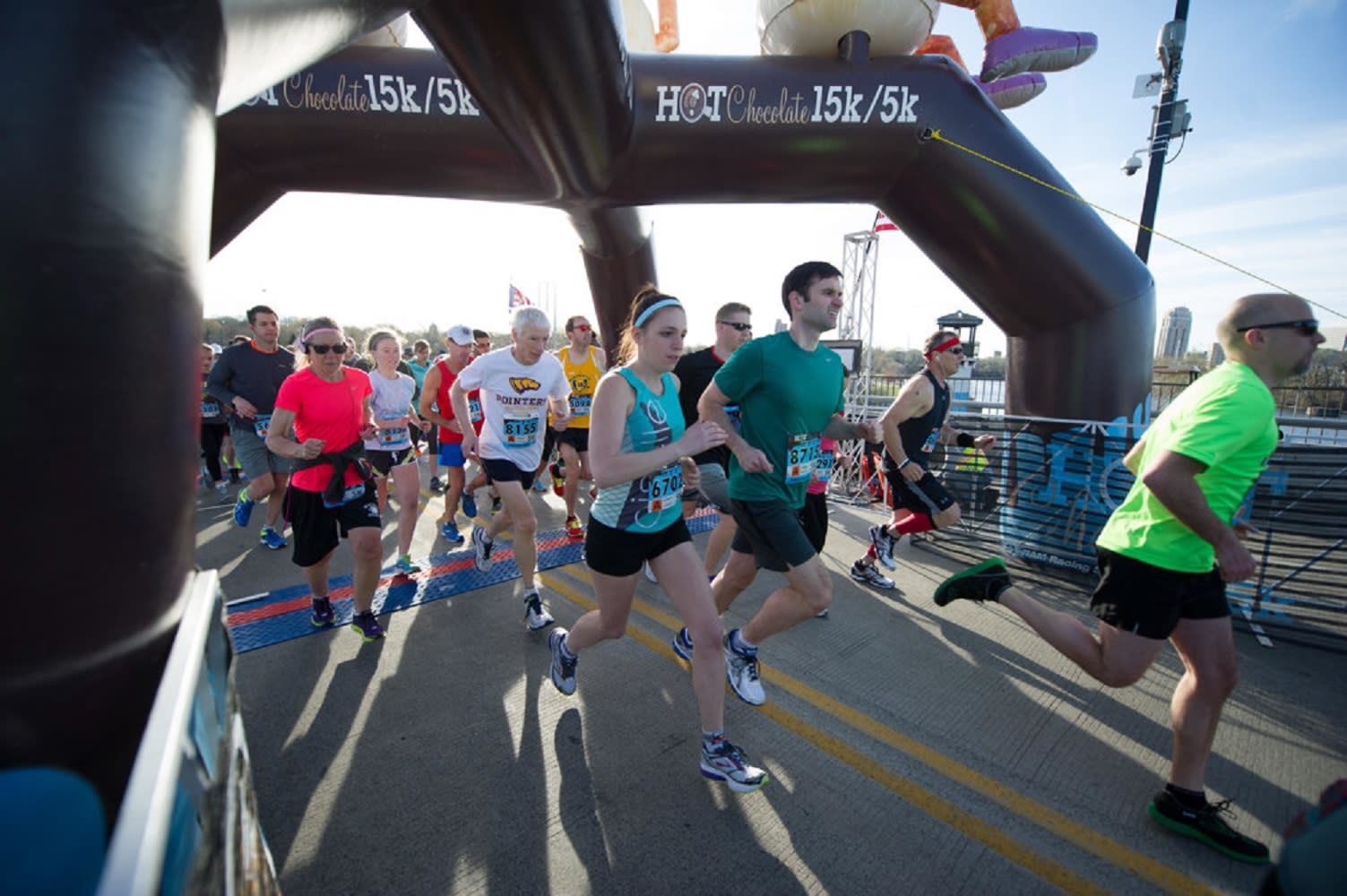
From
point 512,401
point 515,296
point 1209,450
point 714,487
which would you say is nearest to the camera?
point 1209,450

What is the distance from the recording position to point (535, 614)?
3.82 metres

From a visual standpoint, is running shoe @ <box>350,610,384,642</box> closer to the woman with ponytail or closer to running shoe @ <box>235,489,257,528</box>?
the woman with ponytail

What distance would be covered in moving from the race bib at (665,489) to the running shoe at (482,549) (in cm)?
266

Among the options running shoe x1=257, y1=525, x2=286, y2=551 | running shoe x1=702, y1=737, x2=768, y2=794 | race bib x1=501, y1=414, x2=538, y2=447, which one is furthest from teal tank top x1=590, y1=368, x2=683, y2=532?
running shoe x1=257, y1=525, x2=286, y2=551

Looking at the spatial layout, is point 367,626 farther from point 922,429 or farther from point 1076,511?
point 1076,511

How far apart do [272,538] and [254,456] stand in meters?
0.79

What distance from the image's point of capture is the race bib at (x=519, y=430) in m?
4.04

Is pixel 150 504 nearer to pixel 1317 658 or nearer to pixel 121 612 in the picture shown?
pixel 121 612

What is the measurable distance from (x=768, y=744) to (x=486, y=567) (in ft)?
9.80

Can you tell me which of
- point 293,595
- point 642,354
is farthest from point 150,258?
point 293,595

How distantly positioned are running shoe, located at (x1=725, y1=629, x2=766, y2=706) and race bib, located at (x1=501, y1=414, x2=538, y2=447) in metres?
2.01

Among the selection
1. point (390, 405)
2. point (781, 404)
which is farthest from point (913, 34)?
point (390, 405)

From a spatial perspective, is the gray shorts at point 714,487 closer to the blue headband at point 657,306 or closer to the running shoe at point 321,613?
the blue headband at point 657,306

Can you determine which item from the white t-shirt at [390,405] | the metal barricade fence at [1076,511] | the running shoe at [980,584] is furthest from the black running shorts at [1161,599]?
the white t-shirt at [390,405]
